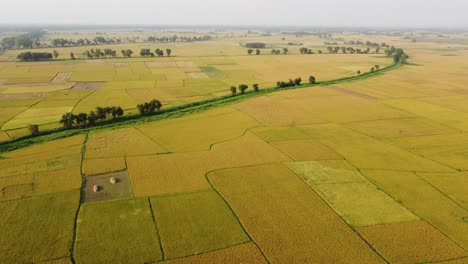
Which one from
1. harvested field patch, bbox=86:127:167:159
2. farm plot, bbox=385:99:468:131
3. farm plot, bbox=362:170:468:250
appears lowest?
farm plot, bbox=385:99:468:131

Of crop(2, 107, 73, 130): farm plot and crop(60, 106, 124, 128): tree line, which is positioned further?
crop(2, 107, 73, 130): farm plot

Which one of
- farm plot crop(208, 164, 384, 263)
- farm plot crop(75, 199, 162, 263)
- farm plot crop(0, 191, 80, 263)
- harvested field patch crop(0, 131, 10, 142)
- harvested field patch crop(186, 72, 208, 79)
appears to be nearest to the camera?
farm plot crop(75, 199, 162, 263)

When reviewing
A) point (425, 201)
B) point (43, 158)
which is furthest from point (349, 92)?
point (43, 158)

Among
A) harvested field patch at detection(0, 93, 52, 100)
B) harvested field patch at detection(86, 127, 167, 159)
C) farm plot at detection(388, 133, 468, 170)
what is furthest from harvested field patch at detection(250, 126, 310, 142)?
harvested field patch at detection(0, 93, 52, 100)

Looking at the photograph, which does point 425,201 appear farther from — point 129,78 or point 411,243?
point 129,78

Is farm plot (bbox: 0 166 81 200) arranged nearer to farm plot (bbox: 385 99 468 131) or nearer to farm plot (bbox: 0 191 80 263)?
farm plot (bbox: 0 191 80 263)

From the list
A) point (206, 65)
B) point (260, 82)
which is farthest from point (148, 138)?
point (206, 65)
